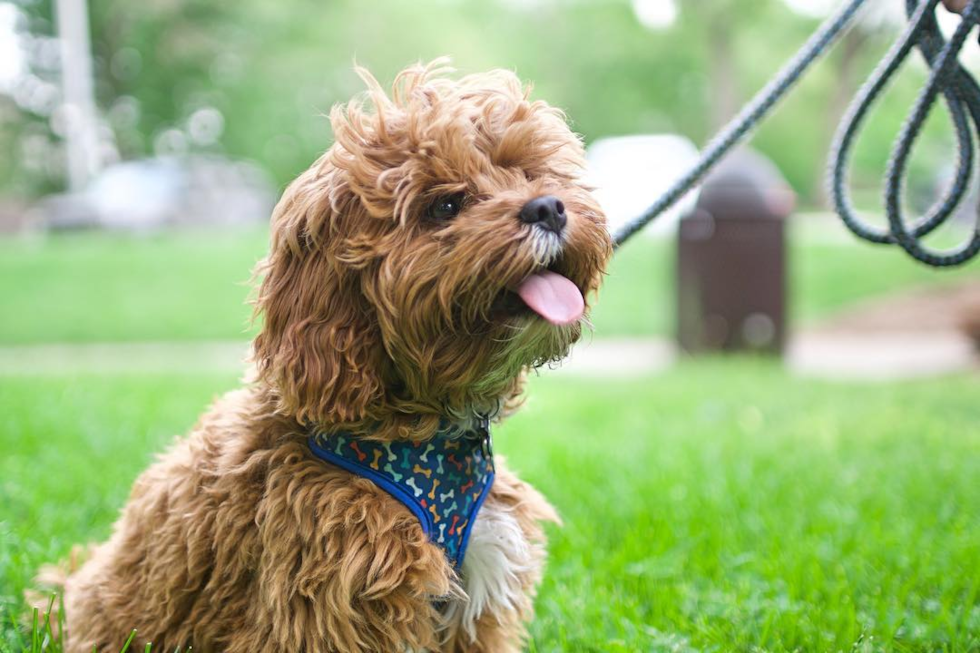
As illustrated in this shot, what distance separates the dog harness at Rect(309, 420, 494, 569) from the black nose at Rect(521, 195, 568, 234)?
636 millimetres

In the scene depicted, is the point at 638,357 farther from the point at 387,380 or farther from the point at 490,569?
the point at 387,380

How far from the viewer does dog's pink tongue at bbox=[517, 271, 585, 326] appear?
87.9 inches

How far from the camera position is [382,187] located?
232cm

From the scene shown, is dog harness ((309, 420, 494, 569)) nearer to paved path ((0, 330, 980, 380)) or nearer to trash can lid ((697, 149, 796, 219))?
paved path ((0, 330, 980, 380))

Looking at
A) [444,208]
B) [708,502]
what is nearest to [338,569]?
[444,208]

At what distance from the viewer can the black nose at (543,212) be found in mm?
2230

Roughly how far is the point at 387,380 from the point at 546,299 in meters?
0.50

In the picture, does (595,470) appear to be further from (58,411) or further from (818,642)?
(58,411)

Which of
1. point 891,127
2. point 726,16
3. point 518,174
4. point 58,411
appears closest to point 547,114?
point 518,174

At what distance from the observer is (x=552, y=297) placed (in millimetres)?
2258

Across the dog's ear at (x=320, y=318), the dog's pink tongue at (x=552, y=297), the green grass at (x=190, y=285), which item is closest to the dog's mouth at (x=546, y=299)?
the dog's pink tongue at (x=552, y=297)

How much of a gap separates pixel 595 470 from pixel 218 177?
2501 centimetres

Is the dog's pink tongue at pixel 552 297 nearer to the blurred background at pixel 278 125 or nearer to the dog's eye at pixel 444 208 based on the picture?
the dog's eye at pixel 444 208

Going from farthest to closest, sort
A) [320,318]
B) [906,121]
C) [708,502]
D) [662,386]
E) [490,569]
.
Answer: [662,386]
[708,502]
[906,121]
[490,569]
[320,318]
